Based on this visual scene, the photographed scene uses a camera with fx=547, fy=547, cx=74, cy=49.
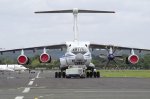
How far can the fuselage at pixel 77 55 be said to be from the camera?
4800cm

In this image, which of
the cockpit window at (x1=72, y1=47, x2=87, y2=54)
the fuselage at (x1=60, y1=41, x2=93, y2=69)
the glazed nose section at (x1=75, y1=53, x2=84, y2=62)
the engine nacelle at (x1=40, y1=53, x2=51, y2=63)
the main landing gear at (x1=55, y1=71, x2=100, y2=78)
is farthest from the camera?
the main landing gear at (x1=55, y1=71, x2=100, y2=78)

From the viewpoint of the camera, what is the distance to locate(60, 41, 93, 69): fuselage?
4800 cm

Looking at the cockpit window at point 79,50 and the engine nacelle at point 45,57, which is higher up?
the cockpit window at point 79,50

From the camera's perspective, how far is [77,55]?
47938 mm

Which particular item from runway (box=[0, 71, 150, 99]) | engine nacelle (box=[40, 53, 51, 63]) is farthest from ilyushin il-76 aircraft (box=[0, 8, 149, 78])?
runway (box=[0, 71, 150, 99])

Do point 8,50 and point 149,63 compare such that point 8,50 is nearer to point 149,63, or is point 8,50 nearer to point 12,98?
point 12,98

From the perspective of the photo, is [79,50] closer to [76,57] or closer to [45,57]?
[76,57]

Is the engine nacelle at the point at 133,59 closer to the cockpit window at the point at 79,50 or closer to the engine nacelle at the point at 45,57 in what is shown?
the cockpit window at the point at 79,50

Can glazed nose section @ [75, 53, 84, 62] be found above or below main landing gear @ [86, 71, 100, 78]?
above

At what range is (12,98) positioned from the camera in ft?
65.7

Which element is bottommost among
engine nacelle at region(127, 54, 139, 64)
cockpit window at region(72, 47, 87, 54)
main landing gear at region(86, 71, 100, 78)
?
main landing gear at region(86, 71, 100, 78)

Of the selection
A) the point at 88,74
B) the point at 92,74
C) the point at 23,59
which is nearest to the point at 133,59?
the point at 92,74

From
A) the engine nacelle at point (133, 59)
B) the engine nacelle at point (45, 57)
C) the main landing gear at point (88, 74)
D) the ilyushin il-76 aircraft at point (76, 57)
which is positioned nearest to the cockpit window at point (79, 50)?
the ilyushin il-76 aircraft at point (76, 57)

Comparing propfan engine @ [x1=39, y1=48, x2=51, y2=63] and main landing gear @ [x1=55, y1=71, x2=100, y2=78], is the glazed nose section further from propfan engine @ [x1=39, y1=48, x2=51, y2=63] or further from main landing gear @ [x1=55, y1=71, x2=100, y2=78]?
main landing gear @ [x1=55, y1=71, x2=100, y2=78]
